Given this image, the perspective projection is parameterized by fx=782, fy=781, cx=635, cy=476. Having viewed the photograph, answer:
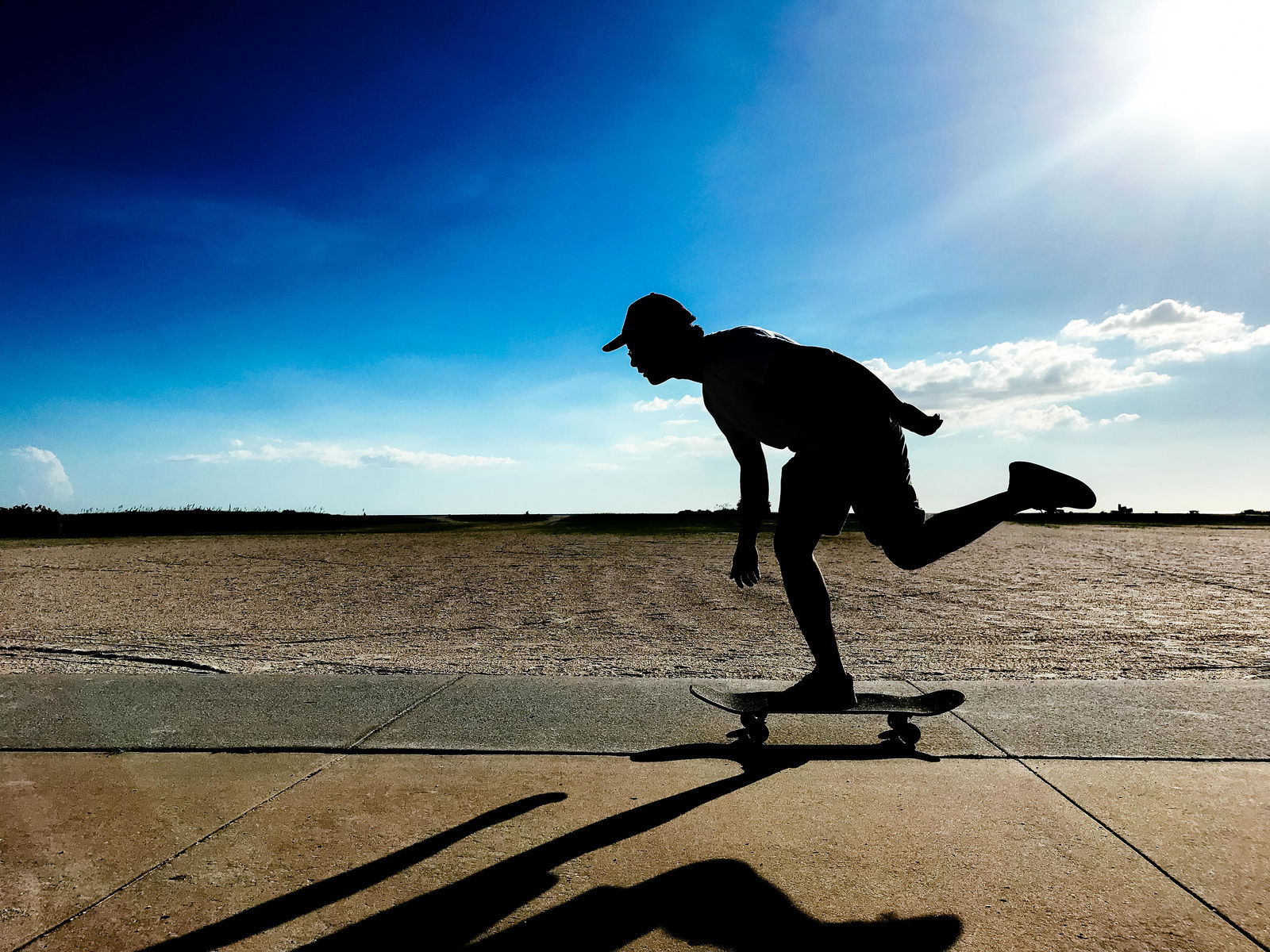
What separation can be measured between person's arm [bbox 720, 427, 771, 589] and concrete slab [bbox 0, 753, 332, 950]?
180 cm

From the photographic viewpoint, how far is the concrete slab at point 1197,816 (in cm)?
194

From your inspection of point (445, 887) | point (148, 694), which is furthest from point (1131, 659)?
point (148, 694)

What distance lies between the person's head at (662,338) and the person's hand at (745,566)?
2.45 feet

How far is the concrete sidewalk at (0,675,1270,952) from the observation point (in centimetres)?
177

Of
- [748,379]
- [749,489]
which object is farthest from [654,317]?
[749,489]

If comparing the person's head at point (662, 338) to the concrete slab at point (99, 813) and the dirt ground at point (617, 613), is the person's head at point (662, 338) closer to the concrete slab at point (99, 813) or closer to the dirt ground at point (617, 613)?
the concrete slab at point (99, 813)

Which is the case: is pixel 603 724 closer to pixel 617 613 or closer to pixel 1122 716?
pixel 1122 716

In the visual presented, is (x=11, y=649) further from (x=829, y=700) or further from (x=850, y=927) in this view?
(x=850, y=927)

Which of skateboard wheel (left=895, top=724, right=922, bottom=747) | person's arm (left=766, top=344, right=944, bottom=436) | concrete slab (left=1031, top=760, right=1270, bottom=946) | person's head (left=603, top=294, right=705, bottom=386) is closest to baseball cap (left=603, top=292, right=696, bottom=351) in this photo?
person's head (left=603, top=294, right=705, bottom=386)

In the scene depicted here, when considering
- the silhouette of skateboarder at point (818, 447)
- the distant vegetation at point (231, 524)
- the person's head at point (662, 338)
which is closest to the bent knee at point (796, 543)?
the silhouette of skateboarder at point (818, 447)

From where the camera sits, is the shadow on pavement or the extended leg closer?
the shadow on pavement

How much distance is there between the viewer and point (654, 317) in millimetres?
3078

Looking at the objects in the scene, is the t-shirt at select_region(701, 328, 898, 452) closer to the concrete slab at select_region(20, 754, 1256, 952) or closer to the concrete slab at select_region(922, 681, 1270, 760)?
the concrete slab at select_region(20, 754, 1256, 952)

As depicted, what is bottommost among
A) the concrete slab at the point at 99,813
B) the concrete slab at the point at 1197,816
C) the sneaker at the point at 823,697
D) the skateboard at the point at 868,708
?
the concrete slab at the point at 99,813
